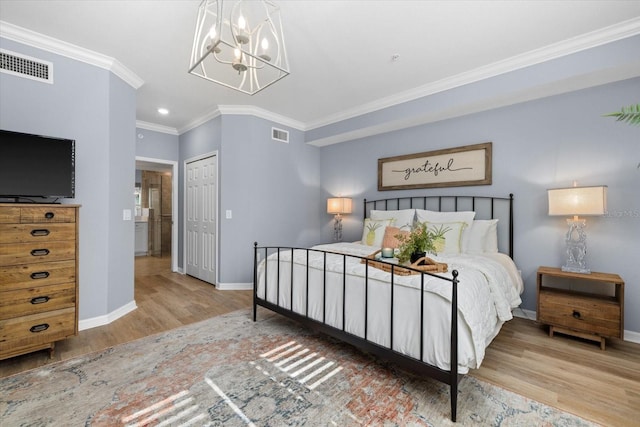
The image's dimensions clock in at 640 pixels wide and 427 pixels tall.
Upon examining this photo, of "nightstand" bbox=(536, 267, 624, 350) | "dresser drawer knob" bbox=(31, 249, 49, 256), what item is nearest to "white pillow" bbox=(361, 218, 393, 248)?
"nightstand" bbox=(536, 267, 624, 350)

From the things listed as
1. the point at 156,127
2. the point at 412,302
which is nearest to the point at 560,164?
the point at 412,302

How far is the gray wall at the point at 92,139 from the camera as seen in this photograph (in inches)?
102

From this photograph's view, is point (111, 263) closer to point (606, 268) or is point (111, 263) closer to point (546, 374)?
point (546, 374)

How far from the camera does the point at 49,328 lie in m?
2.24

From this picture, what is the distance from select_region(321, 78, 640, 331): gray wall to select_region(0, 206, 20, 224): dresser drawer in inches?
167

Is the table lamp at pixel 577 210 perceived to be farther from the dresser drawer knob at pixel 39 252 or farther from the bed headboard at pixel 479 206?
the dresser drawer knob at pixel 39 252

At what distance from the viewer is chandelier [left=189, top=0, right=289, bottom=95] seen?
179cm

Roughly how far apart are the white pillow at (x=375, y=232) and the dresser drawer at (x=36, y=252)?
3030mm

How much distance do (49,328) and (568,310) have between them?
4405mm

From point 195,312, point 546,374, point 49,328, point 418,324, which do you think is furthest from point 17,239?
point 546,374

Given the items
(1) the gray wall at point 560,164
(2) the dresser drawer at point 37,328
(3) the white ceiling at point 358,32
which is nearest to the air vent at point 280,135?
(3) the white ceiling at point 358,32

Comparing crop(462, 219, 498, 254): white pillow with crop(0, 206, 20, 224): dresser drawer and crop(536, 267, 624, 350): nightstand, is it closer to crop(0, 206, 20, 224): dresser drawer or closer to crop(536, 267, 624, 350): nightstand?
crop(536, 267, 624, 350): nightstand

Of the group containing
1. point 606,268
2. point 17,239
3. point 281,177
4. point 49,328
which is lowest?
point 49,328

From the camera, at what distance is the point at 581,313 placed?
2.53 metres
